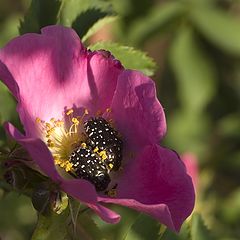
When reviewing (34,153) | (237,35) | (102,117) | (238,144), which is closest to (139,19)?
(237,35)

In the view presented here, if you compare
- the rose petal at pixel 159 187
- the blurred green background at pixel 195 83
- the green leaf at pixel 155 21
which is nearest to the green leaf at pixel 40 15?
the rose petal at pixel 159 187

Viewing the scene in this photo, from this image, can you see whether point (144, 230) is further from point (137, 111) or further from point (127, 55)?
point (127, 55)

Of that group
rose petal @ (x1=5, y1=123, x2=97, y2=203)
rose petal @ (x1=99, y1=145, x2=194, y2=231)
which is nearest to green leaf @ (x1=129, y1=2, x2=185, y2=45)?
rose petal @ (x1=99, y1=145, x2=194, y2=231)

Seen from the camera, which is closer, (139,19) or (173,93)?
(139,19)

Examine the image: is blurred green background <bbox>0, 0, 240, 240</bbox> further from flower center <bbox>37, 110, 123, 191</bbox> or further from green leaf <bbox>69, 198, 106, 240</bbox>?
green leaf <bbox>69, 198, 106, 240</bbox>

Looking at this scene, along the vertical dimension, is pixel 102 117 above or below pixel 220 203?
above

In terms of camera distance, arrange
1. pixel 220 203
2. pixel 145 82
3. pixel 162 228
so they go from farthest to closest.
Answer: pixel 220 203, pixel 162 228, pixel 145 82

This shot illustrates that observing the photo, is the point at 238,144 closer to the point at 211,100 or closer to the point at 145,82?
the point at 211,100

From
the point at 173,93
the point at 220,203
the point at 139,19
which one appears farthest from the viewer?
the point at 173,93
